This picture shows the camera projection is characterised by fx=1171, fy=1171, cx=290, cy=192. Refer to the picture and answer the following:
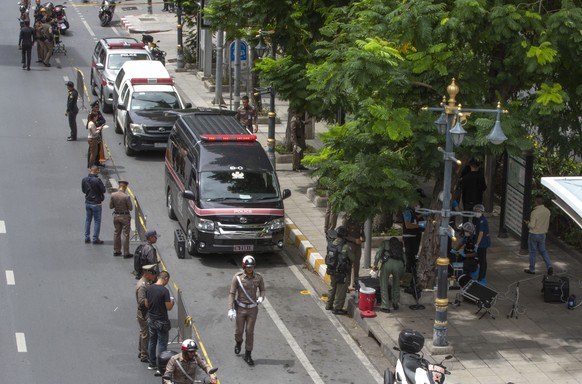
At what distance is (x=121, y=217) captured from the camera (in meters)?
23.6

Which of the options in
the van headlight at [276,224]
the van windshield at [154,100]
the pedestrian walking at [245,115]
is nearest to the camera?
the van headlight at [276,224]

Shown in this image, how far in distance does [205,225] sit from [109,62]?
1585 cm

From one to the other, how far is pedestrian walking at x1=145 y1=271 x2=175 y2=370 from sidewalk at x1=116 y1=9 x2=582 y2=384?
3740mm

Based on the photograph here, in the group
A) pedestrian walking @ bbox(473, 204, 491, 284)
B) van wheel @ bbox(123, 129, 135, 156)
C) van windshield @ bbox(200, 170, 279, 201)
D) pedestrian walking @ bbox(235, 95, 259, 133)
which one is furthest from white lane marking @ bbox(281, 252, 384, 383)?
van wheel @ bbox(123, 129, 135, 156)

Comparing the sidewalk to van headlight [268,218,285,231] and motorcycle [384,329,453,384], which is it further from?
motorcycle [384,329,453,384]

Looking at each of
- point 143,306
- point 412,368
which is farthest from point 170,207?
point 412,368

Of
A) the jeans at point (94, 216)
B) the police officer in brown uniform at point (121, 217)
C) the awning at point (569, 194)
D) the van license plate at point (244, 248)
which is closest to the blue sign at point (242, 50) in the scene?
the jeans at point (94, 216)

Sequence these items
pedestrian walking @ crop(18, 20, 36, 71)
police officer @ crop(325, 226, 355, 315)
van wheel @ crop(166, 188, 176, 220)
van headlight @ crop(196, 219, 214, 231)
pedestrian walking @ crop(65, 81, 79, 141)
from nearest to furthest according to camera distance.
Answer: police officer @ crop(325, 226, 355, 315), van headlight @ crop(196, 219, 214, 231), van wheel @ crop(166, 188, 176, 220), pedestrian walking @ crop(65, 81, 79, 141), pedestrian walking @ crop(18, 20, 36, 71)

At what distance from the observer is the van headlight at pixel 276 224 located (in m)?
23.6

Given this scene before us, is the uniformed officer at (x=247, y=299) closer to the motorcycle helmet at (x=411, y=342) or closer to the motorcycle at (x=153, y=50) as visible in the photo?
the motorcycle helmet at (x=411, y=342)

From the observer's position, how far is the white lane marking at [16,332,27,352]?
62.3 ft

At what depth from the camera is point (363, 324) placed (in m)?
20.4

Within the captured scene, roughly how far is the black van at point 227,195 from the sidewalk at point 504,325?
50.3 inches

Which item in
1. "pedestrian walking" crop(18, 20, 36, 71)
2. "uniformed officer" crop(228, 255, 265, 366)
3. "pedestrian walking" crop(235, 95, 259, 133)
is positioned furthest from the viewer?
"pedestrian walking" crop(18, 20, 36, 71)
